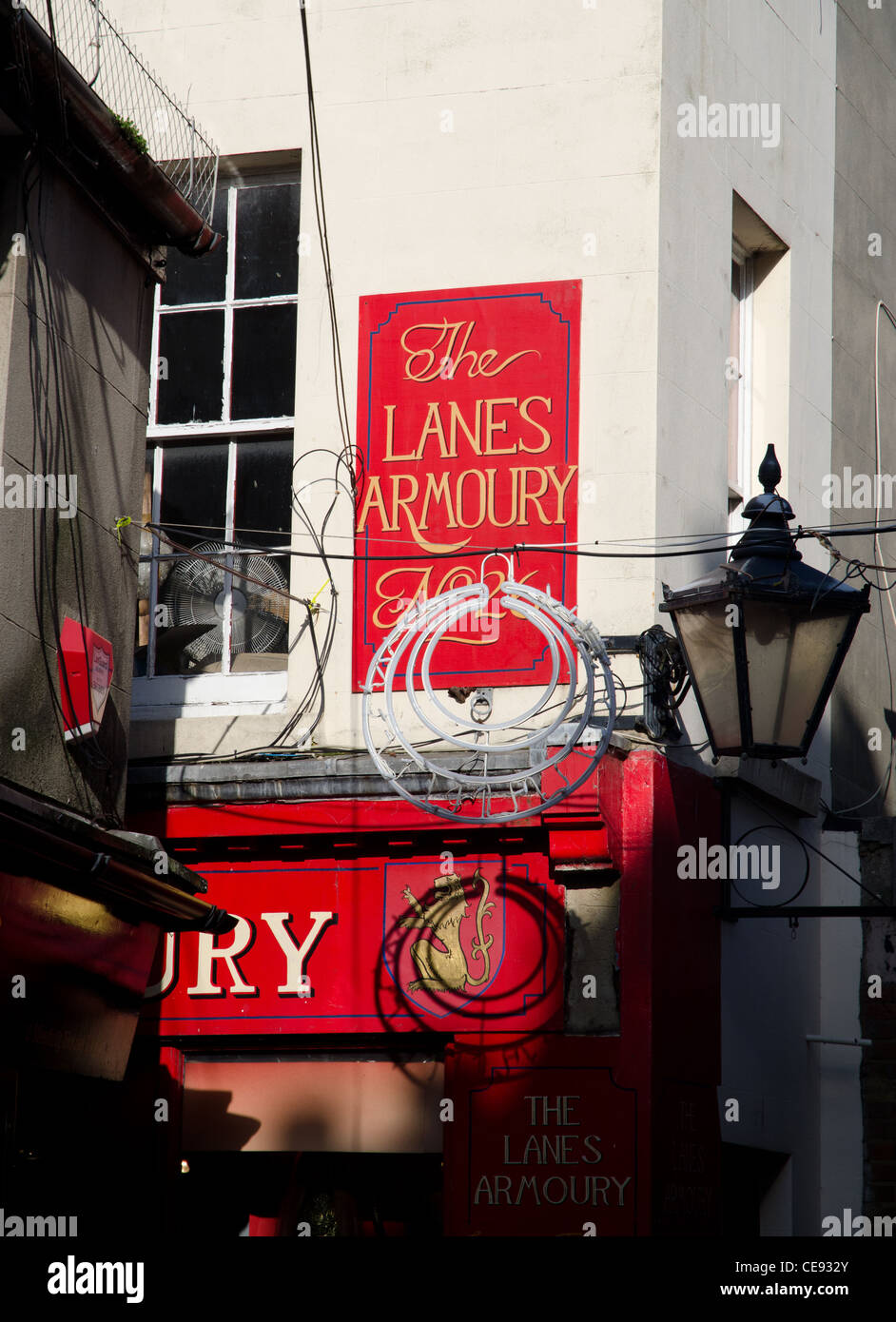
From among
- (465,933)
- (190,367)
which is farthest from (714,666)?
(190,367)

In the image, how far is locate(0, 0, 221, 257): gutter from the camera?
28.2ft

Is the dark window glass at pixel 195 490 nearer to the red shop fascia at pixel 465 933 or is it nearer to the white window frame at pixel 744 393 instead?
the red shop fascia at pixel 465 933

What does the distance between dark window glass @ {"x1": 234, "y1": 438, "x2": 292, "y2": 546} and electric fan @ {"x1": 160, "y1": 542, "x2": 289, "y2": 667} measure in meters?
0.17

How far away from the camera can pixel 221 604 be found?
1109 centimetres

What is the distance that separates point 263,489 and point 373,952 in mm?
2967

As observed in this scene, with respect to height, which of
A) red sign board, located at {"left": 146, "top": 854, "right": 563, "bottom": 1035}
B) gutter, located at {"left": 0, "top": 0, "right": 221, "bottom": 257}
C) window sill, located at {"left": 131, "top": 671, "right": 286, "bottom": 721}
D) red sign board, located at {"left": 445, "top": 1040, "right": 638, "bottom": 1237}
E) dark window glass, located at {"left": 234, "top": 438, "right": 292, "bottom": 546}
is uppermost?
gutter, located at {"left": 0, "top": 0, "right": 221, "bottom": 257}

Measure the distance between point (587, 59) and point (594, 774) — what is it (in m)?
4.34

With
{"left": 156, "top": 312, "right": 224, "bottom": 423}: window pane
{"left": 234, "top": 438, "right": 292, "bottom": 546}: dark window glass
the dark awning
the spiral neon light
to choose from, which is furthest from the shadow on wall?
the dark awning

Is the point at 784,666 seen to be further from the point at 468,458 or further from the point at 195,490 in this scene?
the point at 195,490

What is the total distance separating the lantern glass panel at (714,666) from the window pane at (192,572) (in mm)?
4156

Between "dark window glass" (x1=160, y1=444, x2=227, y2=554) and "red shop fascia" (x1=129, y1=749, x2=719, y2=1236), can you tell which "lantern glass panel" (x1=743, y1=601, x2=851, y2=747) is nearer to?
"red shop fascia" (x1=129, y1=749, x2=719, y2=1236)

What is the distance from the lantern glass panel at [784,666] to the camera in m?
7.37
